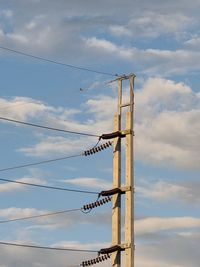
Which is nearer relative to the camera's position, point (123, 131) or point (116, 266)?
point (116, 266)

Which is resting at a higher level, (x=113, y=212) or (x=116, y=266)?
(x=113, y=212)

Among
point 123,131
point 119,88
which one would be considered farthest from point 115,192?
point 119,88

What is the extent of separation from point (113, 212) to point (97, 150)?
4.84 metres

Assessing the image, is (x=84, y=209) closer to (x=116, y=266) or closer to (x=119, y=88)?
(x=116, y=266)

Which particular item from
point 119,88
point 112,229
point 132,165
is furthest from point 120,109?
point 112,229

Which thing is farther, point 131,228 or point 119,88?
point 119,88

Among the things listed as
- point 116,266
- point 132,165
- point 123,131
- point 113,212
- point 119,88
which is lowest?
point 116,266

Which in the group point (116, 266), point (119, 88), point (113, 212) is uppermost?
point (119, 88)

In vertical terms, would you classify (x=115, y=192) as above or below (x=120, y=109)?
below

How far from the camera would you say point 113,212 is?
42594mm

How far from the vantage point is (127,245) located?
40.9 m

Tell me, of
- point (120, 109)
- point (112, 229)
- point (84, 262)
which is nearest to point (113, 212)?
point (112, 229)

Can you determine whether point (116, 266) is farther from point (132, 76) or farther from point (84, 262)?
point (132, 76)

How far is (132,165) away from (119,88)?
624cm
